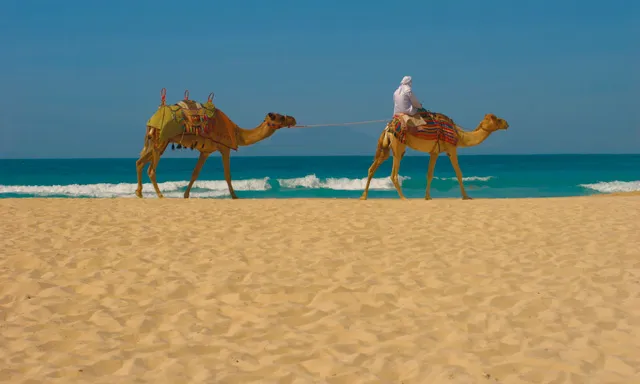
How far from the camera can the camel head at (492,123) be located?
15141 mm

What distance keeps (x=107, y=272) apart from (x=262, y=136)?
8.59 m

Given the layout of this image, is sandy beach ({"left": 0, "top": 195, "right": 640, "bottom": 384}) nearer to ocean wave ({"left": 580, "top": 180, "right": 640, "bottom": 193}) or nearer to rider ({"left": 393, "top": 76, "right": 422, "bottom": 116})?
rider ({"left": 393, "top": 76, "right": 422, "bottom": 116})

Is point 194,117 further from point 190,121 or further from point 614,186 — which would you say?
point 614,186

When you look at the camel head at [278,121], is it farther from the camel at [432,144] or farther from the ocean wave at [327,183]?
the ocean wave at [327,183]

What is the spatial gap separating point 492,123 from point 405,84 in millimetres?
2399

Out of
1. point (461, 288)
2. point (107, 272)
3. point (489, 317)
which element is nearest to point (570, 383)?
point (489, 317)

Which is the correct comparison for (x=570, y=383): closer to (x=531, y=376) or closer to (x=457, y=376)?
(x=531, y=376)

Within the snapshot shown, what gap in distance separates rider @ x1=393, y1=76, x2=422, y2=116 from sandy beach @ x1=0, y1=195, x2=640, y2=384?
407cm

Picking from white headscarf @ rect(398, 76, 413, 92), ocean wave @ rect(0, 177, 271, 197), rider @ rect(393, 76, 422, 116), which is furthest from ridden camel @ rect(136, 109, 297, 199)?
ocean wave @ rect(0, 177, 271, 197)

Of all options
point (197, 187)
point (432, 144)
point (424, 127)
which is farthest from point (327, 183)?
point (424, 127)

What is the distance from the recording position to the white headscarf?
1407cm

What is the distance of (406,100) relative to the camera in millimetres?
14062

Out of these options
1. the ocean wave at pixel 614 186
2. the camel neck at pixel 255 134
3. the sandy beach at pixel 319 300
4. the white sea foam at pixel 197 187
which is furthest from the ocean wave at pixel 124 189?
the sandy beach at pixel 319 300

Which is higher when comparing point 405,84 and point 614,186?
point 405,84
